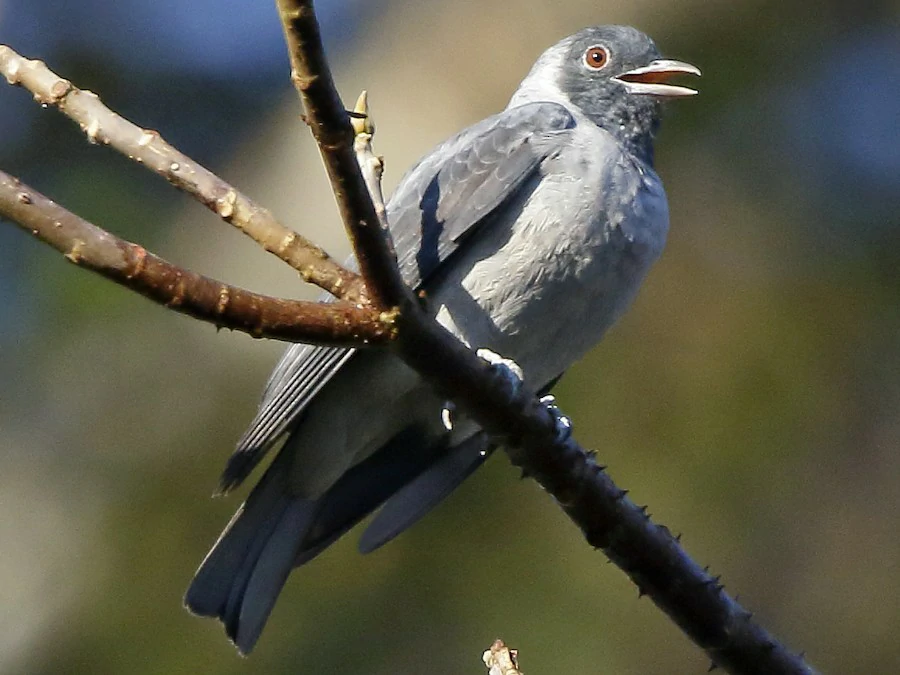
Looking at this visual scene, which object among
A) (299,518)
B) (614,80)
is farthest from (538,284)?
(614,80)

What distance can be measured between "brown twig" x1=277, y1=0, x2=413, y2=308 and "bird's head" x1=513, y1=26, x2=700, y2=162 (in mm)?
1977

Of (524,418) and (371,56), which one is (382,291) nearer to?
(524,418)

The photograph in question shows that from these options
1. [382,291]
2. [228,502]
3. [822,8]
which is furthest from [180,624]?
[822,8]

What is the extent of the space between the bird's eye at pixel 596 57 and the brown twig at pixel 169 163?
92.7 inches

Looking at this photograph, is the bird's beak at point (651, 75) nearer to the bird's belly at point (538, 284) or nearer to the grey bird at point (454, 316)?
the grey bird at point (454, 316)

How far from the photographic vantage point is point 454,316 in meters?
3.93

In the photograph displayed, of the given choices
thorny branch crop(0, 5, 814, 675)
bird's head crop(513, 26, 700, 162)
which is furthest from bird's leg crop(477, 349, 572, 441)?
bird's head crop(513, 26, 700, 162)

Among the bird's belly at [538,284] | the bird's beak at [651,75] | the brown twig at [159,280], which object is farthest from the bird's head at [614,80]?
the brown twig at [159,280]

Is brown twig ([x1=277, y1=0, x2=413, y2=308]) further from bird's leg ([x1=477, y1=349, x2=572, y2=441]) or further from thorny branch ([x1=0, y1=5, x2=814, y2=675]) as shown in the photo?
bird's leg ([x1=477, y1=349, x2=572, y2=441])

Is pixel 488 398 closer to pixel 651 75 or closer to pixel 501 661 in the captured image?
pixel 501 661

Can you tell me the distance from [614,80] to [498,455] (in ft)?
8.63

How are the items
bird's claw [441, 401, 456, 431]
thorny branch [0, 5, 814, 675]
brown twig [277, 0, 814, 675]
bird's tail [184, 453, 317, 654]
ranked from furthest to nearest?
bird's tail [184, 453, 317, 654]
bird's claw [441, 401, 456, 431]
brown twig [277, 0, 814, 675]
thorny branch [0, 5, 814, 675]

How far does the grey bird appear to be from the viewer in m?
3.91

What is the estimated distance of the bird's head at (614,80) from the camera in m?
4.60
